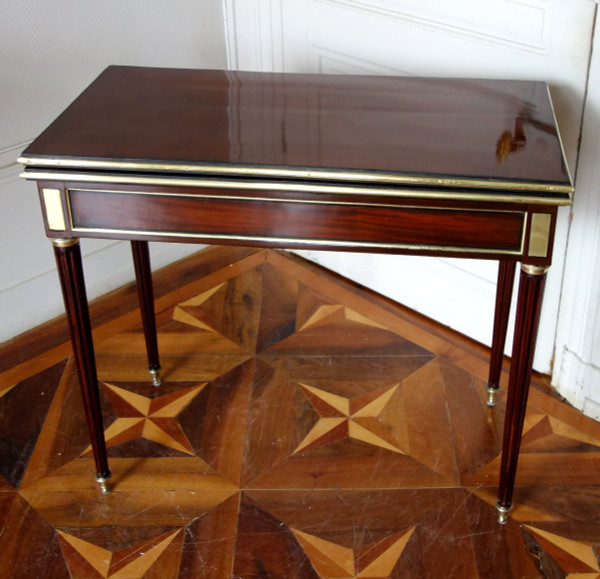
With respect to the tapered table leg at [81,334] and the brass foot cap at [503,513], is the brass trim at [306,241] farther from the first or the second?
the brass foot cap at [503,513]

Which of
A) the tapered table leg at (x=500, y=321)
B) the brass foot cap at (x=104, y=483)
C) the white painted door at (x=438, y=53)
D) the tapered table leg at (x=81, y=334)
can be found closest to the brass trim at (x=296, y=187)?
the tapered table leg at (x=81, y=334)

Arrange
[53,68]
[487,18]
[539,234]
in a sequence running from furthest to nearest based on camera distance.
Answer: [53,68], [487,18], [539,234]

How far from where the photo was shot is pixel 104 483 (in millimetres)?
1480

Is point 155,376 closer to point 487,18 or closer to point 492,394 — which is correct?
point 492,394

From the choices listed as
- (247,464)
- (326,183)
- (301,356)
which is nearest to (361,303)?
(301,356)

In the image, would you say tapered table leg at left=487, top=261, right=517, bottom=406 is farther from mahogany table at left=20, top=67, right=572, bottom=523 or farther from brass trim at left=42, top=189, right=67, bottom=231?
brass trim at left=42, top=189, right=67, bottom=231

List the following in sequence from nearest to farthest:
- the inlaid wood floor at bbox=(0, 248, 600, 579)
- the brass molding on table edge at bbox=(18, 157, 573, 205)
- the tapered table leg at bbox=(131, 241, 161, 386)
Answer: the brass molding on table edge at bbox=(18, 157, 573, 205) < the inlaid wood floor at bbox=(0, 248, 600, 579) < the tapered table leg at bbox=(131, 241, 161, 386)

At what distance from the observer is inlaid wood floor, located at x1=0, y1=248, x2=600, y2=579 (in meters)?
1.36

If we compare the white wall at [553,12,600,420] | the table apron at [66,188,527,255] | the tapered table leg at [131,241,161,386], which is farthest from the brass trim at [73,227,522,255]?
the white wall at [553,12,600,420]

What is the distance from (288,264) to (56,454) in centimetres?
85

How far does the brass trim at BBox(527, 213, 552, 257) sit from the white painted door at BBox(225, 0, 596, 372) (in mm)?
465

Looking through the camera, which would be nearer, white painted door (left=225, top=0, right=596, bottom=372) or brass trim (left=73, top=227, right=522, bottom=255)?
brass trim (left=73, top=227, right=522, bottom=255)

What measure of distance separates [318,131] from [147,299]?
60 cm

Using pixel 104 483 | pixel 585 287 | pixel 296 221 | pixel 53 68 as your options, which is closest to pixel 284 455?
pixel 104 483
